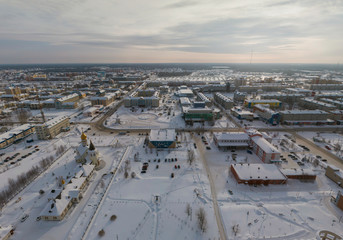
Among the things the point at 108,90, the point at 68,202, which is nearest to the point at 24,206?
the point at 68,202

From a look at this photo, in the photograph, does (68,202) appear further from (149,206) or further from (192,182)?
(192,182)

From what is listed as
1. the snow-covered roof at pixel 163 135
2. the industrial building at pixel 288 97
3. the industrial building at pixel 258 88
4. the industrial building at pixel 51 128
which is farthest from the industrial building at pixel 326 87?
the industrial building at pixel 51 128

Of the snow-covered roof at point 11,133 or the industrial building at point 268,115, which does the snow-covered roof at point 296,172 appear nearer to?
the industrial building at point 268,115

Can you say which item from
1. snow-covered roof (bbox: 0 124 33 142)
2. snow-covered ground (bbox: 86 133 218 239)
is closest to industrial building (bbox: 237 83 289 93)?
snow-covered ground (bbox: 86 133 218 239)

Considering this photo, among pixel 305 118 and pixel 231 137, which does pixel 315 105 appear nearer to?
pixel 305 118

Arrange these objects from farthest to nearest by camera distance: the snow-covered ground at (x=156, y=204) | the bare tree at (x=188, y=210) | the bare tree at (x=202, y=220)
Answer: the bare tree at (x=188, y=210)
the bare tree at (x=202, y=220)
the snow-covered ground at (x=156, y=204)

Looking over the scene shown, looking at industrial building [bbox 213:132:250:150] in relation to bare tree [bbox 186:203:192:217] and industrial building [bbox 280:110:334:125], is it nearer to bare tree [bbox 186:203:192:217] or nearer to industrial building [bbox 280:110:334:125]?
bare tree [bbox 186:203:192:217]

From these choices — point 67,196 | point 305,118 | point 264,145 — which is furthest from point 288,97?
point 67,196
